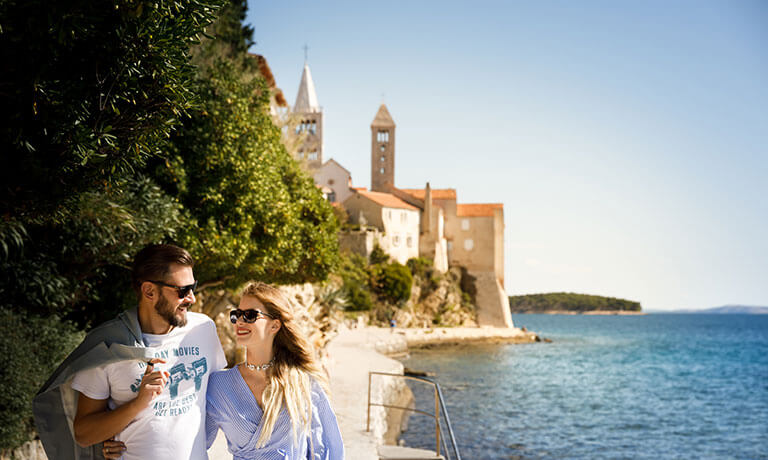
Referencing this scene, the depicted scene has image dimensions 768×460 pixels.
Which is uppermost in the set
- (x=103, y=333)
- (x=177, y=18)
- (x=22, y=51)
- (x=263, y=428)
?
(x=177, y=18)

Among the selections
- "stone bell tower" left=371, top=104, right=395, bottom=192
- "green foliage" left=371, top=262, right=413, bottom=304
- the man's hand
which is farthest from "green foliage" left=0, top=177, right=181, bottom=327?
"stone bell tower" left=371, top=104, right=395, bottom=192

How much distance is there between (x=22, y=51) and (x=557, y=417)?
24265 mm

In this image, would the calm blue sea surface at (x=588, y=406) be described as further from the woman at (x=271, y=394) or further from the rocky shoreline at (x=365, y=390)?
the woman at (x=271, y=394)

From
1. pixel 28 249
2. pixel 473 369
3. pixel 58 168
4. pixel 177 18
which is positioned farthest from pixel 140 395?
pixel 473 369

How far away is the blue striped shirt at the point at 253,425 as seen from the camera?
3.28m

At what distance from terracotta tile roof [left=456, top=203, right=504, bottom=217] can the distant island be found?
396ft

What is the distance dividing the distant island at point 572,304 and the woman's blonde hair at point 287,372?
183677mm

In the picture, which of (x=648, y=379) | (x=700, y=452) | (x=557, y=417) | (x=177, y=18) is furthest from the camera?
(x=648, y=379)

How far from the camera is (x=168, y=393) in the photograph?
10.1 feet

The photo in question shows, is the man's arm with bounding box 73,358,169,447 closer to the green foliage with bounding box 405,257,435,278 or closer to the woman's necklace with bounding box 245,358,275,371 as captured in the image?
the woman's necklace with bounding box 245,358,275,371

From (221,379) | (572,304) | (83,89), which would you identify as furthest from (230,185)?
(572,304)

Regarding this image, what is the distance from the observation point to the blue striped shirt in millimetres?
3279

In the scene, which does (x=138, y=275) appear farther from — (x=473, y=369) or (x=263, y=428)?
(x=473, y=369)

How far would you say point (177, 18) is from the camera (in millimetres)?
3738
